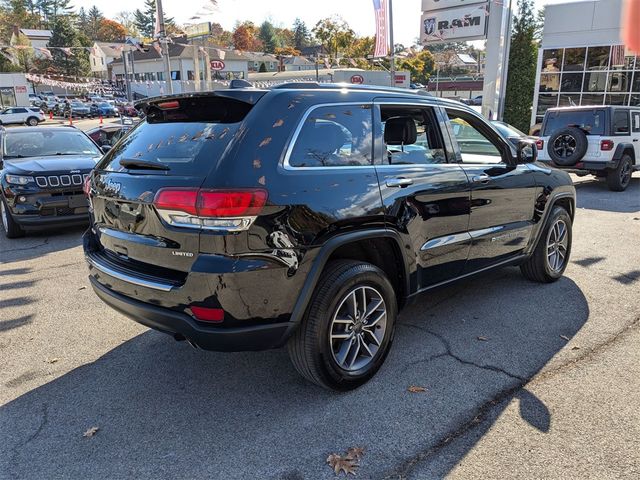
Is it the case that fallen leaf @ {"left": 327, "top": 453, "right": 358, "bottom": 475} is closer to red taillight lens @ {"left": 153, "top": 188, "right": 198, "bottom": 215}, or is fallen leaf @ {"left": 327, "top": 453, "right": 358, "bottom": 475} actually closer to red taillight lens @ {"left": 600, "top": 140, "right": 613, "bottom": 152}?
red taillight lens @ {"left": 153, "top": 188, "right": 198, "bottom": 215}

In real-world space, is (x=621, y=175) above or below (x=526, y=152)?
below

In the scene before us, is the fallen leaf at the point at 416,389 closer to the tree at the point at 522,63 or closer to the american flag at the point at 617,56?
the american flag at the point at 617,56

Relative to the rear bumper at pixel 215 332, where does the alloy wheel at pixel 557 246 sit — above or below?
below

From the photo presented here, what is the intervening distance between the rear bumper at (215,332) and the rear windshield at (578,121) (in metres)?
10.5

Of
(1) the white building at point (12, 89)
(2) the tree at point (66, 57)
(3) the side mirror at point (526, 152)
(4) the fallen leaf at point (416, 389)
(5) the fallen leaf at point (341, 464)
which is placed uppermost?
(2) the tree at point (66, 57)

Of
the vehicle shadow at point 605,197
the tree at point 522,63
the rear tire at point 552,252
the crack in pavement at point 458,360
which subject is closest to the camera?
the crack in pavement at point 458,360

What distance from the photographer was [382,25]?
83.3ft

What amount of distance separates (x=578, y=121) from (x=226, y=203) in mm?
10731

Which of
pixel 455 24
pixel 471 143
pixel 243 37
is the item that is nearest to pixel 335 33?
pixel 243 37

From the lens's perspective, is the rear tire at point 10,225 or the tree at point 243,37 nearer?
the rear tire at point 10,225

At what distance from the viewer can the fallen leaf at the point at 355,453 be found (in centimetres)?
265

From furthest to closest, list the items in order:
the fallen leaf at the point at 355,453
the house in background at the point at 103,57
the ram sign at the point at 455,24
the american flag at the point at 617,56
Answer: the house in background at the point at 103,57, the ram sign at the point at 455,24, the american flag at the point at 617,56, the fallen leaf at the point at 355,453

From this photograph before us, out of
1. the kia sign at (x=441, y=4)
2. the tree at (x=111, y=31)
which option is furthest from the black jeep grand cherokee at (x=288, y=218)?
the tree at (x=111, y=31)

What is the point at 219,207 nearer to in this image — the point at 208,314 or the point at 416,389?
the point at 208,314
